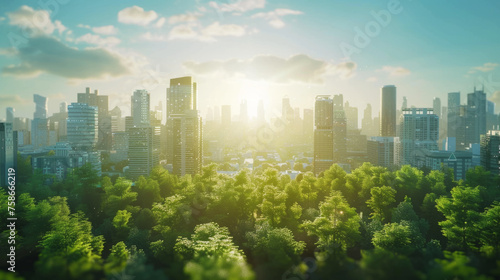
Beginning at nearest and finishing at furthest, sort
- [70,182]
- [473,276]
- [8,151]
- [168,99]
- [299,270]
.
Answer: [473,276]
[299,270]
[8,151]
[70,182]
[168,99]

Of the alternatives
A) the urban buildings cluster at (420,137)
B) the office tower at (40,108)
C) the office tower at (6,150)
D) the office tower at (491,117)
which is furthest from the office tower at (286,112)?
the office tower at (6,150)

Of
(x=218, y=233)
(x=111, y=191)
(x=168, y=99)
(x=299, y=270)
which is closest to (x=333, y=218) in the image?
(x=218, y=233)

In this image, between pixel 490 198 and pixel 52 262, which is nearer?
pixel 52 262

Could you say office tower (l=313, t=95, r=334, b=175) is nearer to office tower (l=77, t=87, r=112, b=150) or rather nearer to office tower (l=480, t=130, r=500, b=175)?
office tower (l=480, t=130, r=500, b=175)

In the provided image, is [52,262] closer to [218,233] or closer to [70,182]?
[218,233]

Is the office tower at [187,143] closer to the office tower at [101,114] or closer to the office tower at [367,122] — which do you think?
the office tower at [101,114]

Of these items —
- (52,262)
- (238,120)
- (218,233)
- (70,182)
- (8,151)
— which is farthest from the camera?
(238,120)

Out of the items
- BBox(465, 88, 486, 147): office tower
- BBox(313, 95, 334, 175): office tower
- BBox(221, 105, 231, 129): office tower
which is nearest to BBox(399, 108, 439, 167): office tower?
BBox(465, 88, 486, 147): office tower

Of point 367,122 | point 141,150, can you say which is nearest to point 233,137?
point 367,122
